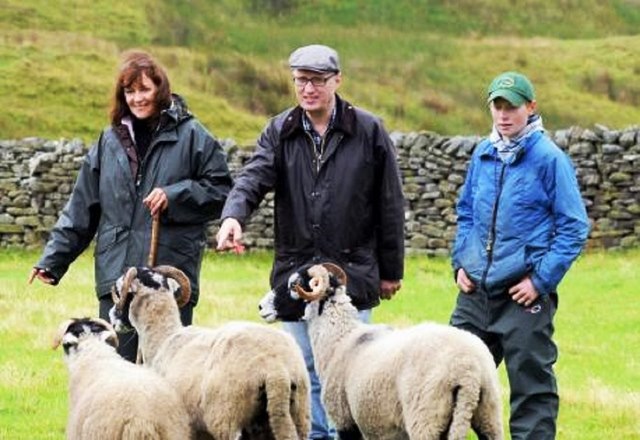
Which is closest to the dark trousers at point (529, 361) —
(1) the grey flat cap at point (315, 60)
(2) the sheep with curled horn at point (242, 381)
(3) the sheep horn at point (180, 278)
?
(2) the sheep with curled horn at point (242, 381)

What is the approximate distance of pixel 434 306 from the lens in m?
19.4

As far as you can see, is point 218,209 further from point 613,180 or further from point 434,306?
point 613,180

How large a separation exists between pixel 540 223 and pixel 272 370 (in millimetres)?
1855

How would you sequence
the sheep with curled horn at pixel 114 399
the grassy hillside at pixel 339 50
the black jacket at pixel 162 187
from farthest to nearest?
1. the grassy hillside at pixel 339 50
2. the black jacket at pixel 162 187
3. the sheep with curled horn at pixel 114 399

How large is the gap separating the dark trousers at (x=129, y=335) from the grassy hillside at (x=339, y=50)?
23162mm

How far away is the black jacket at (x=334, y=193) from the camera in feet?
29.2

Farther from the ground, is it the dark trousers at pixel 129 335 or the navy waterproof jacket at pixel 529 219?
the navy waterproof jacket at pixel 529 219

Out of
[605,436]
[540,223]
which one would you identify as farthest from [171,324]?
[605,436]

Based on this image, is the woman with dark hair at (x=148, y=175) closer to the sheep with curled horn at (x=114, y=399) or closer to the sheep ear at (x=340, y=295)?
the sheep with curled horn at (x=114, y=399)

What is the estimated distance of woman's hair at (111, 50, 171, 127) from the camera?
29.3 feet

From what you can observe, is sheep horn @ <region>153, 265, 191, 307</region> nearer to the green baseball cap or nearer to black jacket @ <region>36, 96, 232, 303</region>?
black jacket @ <region>36, 96, 232, 303</region>

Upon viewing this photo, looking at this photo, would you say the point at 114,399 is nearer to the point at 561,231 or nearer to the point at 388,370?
the point at 388,370

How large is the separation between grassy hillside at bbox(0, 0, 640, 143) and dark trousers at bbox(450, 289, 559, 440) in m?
24.4

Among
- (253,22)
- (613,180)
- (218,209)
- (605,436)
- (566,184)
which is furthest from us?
(253,22)
